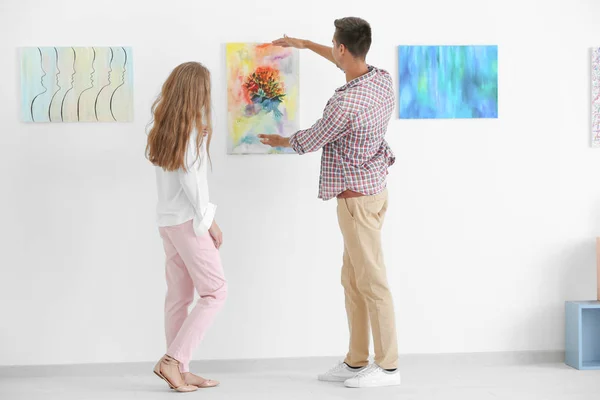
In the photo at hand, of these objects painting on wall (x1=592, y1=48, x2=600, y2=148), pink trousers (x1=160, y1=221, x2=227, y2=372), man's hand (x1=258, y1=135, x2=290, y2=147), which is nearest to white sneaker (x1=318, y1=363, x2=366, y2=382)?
pink trousers (x1=160, y1=221, x2=227, y2=372)

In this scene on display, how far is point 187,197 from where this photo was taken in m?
3.21

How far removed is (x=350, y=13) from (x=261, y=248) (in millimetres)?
1192

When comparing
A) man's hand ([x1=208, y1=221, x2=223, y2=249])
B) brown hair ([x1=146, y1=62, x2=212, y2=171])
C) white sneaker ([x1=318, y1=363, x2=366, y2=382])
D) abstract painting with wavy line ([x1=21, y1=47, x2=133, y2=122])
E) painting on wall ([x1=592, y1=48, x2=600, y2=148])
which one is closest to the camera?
brown hair ([x1=146, y1=62, x2=212, y2=171])

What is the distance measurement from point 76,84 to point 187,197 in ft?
2.84

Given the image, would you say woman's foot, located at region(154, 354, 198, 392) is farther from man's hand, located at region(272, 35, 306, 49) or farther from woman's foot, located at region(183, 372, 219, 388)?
man's hand, located at region(272, 35, 306, 49)

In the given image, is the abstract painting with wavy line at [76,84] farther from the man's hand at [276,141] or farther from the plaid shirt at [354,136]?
the plaid shirt at [354,136]

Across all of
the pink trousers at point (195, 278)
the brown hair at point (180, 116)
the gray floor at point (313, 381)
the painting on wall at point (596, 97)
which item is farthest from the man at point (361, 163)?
the painting on wall at point (596, 97)

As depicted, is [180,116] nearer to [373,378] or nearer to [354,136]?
[354,136]

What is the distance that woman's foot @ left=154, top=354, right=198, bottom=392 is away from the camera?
322 cm

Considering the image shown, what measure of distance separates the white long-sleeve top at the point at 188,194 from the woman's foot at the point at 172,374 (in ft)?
1.81

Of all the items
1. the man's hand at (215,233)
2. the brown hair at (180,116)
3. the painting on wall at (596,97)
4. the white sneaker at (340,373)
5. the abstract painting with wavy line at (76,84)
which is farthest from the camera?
the painting on wall at (596,97)

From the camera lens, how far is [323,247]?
3725 millimetres

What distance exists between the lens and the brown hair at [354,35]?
3.22 metres

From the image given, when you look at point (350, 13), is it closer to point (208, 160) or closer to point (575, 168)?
point (208, 160)
